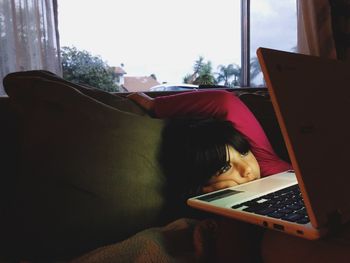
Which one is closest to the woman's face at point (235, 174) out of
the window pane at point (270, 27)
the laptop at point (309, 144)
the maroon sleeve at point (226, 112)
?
the maroon sleeve at point (226, 112)

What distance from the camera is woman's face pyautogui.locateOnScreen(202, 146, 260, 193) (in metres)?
0.91

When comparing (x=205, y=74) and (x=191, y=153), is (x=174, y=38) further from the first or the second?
(x=191, y=153)

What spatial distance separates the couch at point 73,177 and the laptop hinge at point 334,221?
1.45 ft

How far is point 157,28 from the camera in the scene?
253cm

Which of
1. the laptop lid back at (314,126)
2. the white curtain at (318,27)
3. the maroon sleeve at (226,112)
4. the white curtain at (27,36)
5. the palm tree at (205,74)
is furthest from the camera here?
the palm tree at (205,74)

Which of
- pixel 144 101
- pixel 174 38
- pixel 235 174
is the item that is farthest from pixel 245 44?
pixel 235 174

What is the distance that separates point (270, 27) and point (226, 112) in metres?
2.04

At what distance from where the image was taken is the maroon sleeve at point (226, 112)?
3.44 ft

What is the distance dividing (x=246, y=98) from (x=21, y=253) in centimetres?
106

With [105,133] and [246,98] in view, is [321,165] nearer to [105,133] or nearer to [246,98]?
[105,133]

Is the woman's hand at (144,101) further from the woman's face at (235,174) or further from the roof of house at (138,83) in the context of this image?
the roof of house at (138,83)

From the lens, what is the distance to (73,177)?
759mm

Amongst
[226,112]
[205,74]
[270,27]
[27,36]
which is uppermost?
[270,27]

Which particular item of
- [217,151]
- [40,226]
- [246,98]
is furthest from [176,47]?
[40,226]
